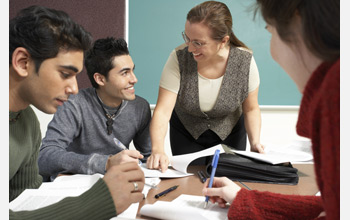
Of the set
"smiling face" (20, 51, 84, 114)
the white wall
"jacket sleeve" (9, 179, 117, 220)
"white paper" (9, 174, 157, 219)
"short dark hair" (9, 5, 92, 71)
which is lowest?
the white wall

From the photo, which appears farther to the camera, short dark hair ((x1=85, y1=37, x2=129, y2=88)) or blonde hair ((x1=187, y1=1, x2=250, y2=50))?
short dark hair ((x1=85, y1=37, x2=129, y2=88))

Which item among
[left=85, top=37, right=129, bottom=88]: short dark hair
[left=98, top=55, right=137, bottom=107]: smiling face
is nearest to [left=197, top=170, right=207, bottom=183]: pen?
[left=98, top=55, right=137, bottom=107]: smiling face

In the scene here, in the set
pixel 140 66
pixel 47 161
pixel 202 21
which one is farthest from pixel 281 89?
pixel 47 161

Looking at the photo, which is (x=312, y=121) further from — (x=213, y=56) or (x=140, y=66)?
(x=140, y=66)

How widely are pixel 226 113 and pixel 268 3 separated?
121cm

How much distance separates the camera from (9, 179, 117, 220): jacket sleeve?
77 centimetres

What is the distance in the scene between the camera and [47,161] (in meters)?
1.35

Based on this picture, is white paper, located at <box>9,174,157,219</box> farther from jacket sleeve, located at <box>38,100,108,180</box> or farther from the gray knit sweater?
the gray knit sweater

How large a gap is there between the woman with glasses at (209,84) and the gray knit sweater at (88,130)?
199 mm

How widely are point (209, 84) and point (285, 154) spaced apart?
1.94 ft

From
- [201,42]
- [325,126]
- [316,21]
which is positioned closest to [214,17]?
[201,42]

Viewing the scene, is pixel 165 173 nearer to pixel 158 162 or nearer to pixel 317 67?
pixel 158 162

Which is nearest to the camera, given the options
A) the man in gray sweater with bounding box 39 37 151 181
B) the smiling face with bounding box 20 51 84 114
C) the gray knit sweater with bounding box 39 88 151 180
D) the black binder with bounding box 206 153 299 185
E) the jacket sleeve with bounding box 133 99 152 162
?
the smiling face with bounding box 20 51 84 114

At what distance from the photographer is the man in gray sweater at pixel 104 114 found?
5.32 ft
